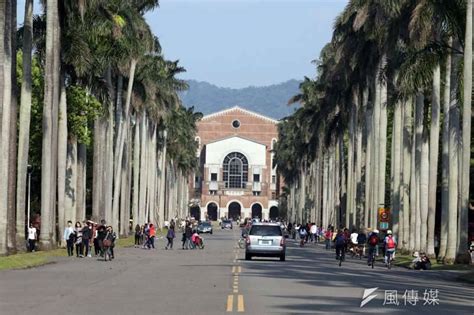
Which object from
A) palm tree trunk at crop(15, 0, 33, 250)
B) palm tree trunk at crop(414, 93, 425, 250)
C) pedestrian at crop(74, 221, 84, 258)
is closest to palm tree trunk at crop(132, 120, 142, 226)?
palm tree trunk at crop(414, 93, 425, 250)

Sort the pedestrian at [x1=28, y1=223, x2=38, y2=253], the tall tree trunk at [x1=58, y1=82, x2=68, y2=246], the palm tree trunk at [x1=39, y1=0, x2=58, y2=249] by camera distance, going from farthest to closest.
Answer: the tall tree trunk at [x1=58, y1=82, x2=68, y2=246]
the pedestrian at [x1=28, y1=223, x2=38, y2=253]
the palm tree trunk at [x1=39, y1=0, x2=58, y2=249]

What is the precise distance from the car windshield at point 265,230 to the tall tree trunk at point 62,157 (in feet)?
36.7

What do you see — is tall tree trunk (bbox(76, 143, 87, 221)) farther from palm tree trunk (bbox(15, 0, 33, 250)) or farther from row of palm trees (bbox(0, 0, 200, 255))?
palm tree trunk (bbox(15, 0, 33, 250))

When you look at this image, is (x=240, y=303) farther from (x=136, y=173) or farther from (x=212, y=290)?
(x=136, y=173)

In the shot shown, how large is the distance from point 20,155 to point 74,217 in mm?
17703

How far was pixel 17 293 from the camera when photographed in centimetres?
2542

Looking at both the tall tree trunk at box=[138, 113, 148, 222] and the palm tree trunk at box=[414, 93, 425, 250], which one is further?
the tall tree trunk at box=[138, 113, 148, 222]

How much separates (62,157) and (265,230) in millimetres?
12674

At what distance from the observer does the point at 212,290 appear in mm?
26859

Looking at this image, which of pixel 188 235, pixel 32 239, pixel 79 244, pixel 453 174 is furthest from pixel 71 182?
pixel 453 174

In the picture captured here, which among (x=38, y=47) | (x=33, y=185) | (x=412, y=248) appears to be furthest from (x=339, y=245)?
(x=33, y=185)

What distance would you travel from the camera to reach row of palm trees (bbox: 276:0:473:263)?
4400 centimetres

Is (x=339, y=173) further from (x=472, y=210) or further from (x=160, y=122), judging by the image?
(x=472, y=210)

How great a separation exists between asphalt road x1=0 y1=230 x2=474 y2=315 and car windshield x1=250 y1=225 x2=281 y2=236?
25.0ft
